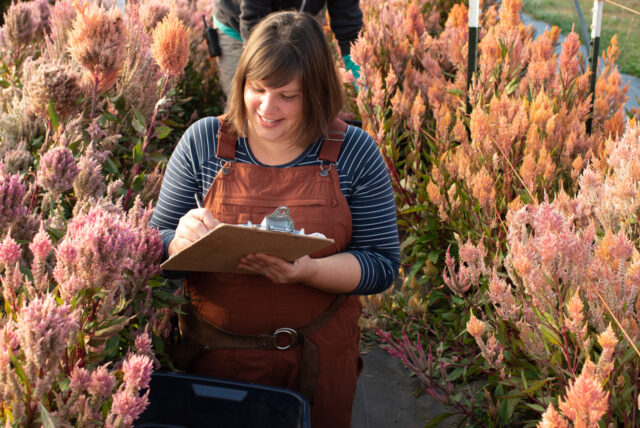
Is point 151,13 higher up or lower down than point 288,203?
higher up

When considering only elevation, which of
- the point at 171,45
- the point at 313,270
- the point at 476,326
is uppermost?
the point at 171,45

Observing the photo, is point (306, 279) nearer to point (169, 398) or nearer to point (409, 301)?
point (169, 398)

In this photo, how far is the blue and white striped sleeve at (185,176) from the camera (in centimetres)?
220

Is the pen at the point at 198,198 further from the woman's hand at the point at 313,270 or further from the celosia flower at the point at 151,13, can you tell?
the celosia flower at the point at 151,13

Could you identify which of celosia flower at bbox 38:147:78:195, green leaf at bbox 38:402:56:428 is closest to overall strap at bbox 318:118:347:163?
celosia flower at bbox 38:147:78:195

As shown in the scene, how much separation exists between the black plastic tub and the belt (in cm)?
35

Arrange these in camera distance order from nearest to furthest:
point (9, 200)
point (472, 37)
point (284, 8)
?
point (9, 200), point (472, 37), point (284, 8)

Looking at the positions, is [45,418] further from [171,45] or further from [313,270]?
[171,45]

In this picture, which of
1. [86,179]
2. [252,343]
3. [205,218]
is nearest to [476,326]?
[252,343]

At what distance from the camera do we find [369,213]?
2268 mm

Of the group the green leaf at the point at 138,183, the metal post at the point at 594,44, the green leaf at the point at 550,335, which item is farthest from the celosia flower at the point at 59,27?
the metal post at the point at 594,44

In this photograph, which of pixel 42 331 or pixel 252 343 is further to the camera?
pixel 252 343

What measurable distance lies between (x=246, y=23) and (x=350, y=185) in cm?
202

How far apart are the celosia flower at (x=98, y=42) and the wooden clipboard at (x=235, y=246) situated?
3.28 feet
